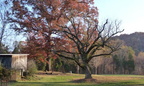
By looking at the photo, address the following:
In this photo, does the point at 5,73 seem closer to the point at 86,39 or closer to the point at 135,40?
the point at 86,39

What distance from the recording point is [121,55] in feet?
196

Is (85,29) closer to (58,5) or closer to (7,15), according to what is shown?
(58,5)

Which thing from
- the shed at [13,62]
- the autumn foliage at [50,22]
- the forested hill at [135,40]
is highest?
the forested hill at [135,40]

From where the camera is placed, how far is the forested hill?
4285 inches

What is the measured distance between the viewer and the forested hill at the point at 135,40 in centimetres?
10885

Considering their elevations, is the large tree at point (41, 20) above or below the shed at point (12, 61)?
above

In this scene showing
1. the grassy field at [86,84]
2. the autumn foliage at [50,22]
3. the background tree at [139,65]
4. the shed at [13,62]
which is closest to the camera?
the grassy field at [86,84]

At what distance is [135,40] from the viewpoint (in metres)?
118

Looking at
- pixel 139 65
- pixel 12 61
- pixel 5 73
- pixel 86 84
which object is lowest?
pixel 86 84

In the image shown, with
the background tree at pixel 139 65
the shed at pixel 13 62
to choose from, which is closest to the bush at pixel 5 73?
the shed at pixel 13 62

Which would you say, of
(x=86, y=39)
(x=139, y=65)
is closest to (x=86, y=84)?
(x=86, y=39)

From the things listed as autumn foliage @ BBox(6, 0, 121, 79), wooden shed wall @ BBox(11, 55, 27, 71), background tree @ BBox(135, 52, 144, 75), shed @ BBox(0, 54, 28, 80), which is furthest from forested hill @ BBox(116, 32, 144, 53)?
shed @ BBox(0, 54, 28, 80)

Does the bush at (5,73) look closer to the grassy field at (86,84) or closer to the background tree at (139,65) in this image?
the grassy field at (86,84)

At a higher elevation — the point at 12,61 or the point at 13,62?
the point at 12,61
